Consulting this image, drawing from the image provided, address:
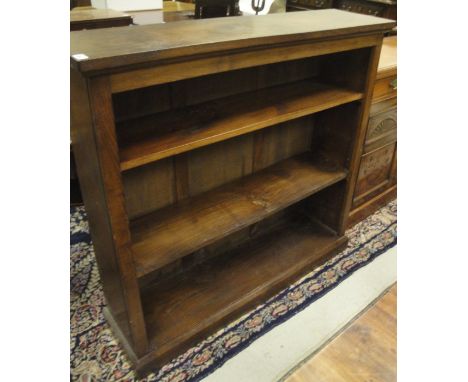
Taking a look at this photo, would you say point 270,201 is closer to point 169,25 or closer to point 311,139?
point 311,139

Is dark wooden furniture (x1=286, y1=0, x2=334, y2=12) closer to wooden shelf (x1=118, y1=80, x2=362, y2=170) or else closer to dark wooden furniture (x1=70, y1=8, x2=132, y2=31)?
dark wooden furniture (x1=70, y1=8, x2=132, y2=31)

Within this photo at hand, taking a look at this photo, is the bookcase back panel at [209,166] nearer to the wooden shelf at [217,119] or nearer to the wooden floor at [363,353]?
the wooden shelf at [217,119]

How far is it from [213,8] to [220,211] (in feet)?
7.80

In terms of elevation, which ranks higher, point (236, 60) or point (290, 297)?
point (236, 60)

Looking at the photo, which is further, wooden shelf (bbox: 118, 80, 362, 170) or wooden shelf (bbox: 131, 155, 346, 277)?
wooden shelf (bbox: 131, 155, 346, 277)

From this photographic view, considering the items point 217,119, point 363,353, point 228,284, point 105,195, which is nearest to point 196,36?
point 217,119

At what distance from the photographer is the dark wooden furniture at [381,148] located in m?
1.86

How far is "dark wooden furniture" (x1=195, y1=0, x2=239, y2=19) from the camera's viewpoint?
3182 millimetres

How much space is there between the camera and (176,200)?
1.53 metres

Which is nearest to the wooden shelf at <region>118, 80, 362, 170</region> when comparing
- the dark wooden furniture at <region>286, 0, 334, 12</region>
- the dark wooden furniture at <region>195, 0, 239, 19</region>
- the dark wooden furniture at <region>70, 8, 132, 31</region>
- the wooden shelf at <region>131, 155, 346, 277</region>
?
the wooden shelf at <region>131, 155, 346, 277</region>

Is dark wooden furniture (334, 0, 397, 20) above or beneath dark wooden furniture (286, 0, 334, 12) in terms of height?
beneath

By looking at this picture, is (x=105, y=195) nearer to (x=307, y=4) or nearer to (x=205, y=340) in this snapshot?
(x=205, y=340)

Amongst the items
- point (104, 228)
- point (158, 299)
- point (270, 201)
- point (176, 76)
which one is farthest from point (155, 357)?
point (176, 76)

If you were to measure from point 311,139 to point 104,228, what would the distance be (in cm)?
113
